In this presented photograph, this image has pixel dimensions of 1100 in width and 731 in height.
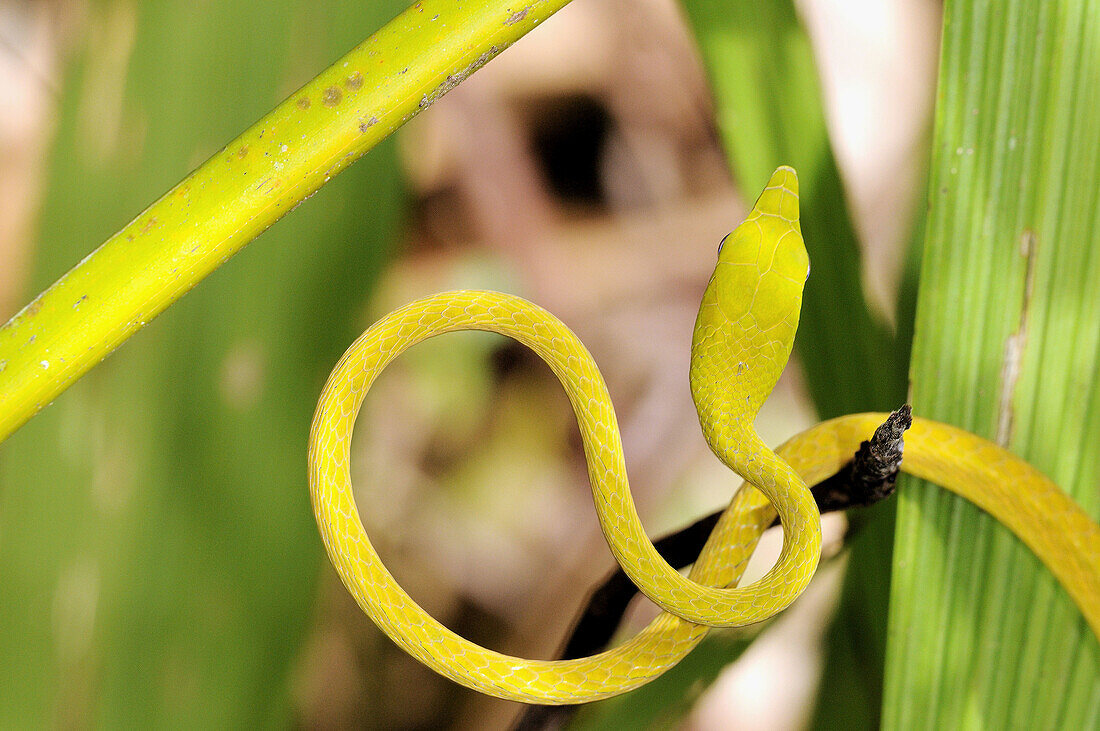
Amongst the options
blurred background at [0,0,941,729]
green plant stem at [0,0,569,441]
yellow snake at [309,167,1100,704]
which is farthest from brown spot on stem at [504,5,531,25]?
blurred background at [0,0,941,729]

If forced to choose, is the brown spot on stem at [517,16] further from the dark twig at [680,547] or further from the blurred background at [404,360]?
the blurred background at [404,360]

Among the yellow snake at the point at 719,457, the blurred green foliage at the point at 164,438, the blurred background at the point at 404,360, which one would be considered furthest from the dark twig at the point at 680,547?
the blurred green foliage at the point at 164,438

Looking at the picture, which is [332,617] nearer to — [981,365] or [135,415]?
[135,415]

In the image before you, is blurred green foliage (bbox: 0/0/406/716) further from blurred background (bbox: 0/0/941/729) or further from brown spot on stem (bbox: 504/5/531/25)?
brown spot on stem (bbox: 504/5/531/25)

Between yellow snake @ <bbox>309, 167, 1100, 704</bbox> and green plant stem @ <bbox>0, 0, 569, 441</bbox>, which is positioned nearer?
green plant stem @ <bbox>0, 0, 569, 441</bbox>

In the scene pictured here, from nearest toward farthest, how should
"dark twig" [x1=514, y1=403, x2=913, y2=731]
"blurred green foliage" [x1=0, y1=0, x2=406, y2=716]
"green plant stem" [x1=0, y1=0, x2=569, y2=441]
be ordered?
"green plant stem" [x1=0, y1=0, x2=569, y2=441] < "dark twig" [x1=514, y1=403, x2=913, y2=731] < "blurred green foliage" [x1=0, y1=0, x2=406, y2=716]
